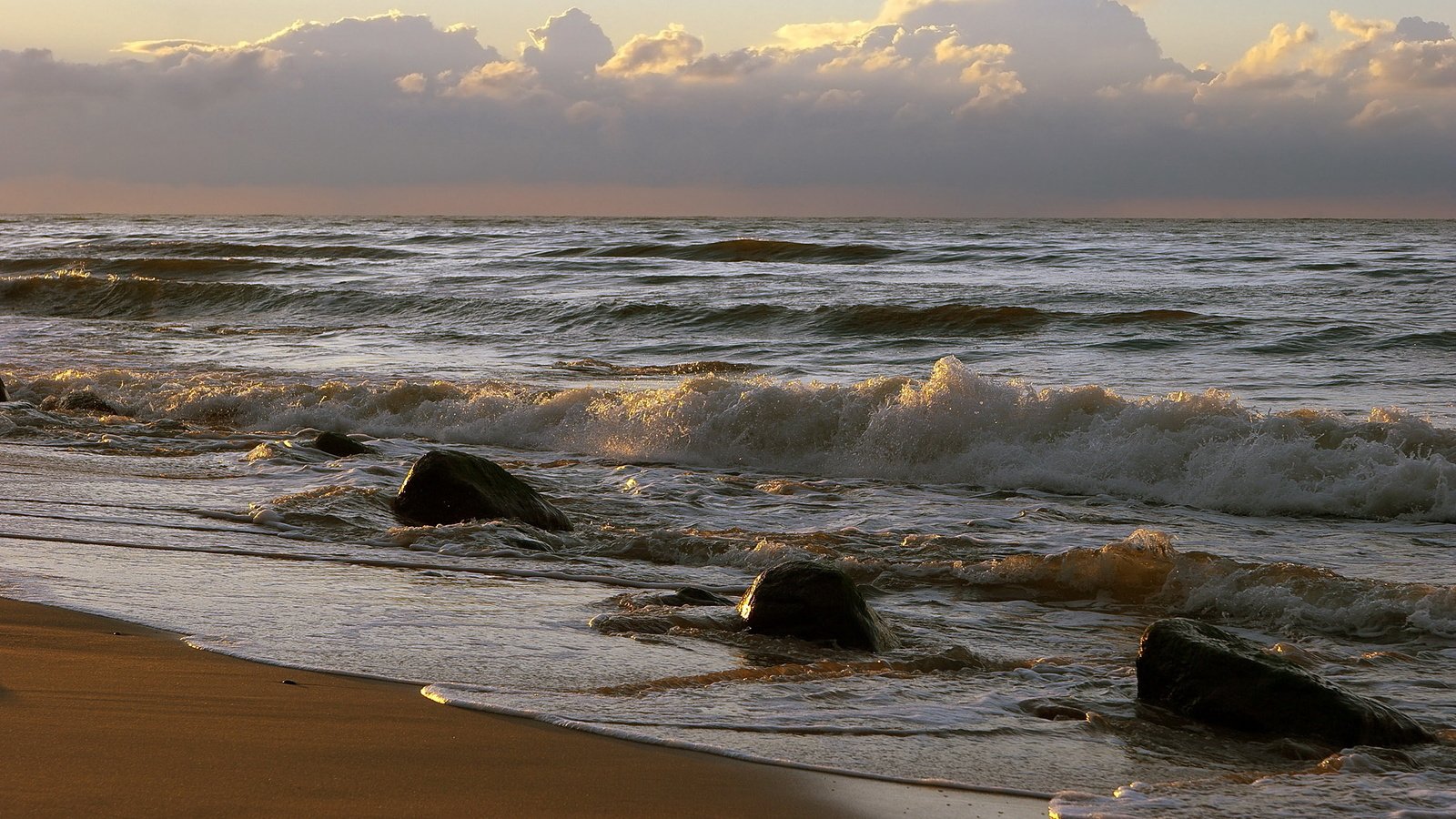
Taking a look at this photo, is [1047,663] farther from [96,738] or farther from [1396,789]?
[96,738]

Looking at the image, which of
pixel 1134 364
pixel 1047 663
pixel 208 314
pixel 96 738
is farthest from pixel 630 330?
pixel 96 738

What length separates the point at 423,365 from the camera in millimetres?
13906

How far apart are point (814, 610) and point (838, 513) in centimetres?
275

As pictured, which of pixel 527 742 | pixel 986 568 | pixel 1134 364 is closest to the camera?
pixel 527 742

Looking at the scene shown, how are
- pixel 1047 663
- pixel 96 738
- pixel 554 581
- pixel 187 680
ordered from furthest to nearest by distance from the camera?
1. pixel 554 581
2. pixel 1047 663
3. pixel 187 680
4. pixel 96 738

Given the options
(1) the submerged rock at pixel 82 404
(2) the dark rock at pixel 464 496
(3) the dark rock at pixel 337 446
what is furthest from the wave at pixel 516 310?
(2) the dark rock at pixel 464 496

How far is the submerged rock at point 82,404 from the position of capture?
429 inches

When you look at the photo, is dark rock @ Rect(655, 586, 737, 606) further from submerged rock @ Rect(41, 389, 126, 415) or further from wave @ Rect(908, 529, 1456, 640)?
submerged rock @ Rect(41, 389, 126, 415)

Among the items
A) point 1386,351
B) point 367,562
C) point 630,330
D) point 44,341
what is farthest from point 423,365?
point 1386,351

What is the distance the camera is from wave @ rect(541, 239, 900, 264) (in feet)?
92.3

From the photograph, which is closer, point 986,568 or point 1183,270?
point 986,568

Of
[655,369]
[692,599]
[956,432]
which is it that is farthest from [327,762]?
[655,369]

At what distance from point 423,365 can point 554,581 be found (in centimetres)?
902

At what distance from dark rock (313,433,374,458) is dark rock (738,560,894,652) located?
15.4ft
